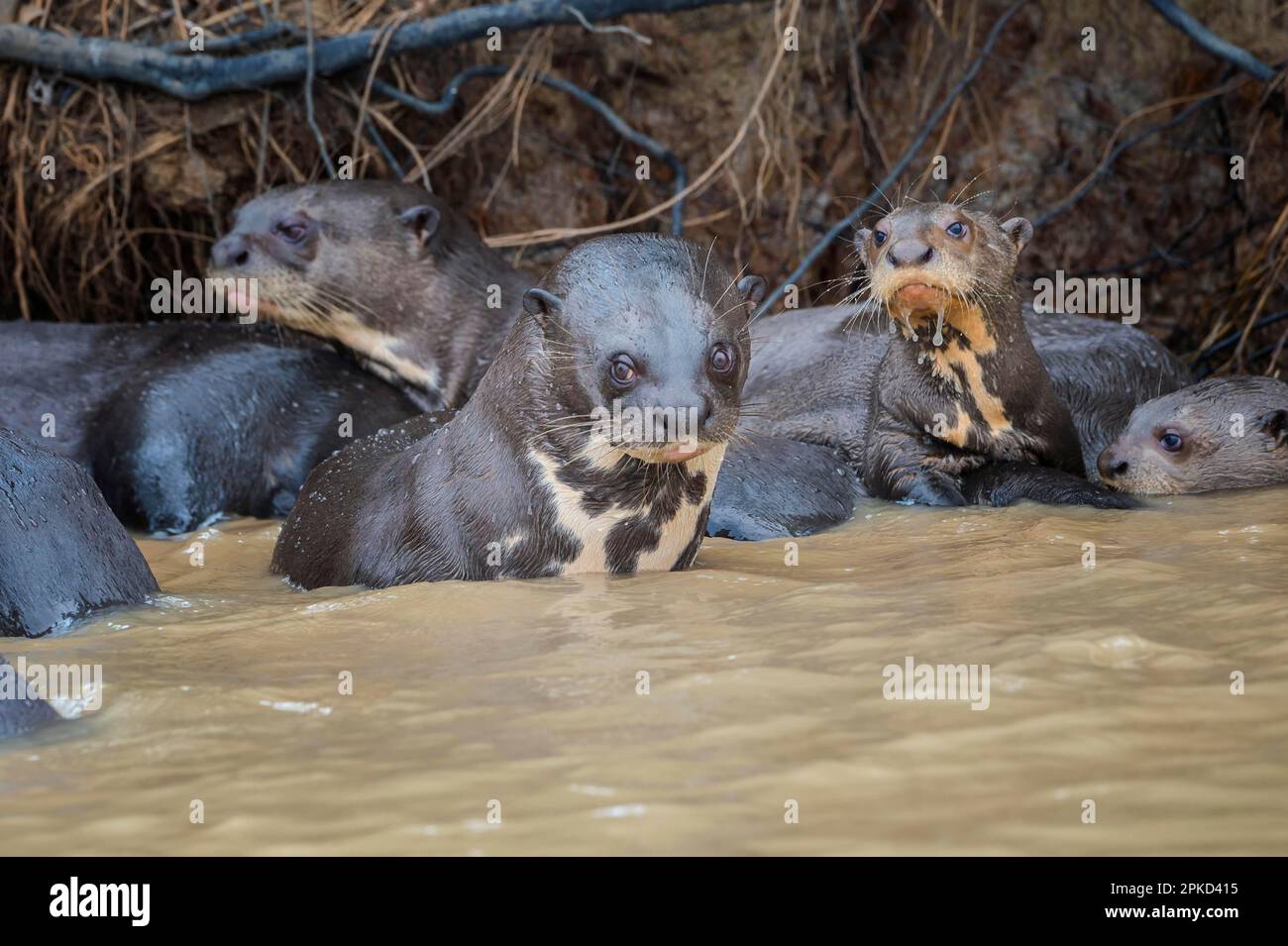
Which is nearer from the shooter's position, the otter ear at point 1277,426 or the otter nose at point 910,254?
the otter nose at point 910,254

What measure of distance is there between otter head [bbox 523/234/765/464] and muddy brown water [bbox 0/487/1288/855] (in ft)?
1.26

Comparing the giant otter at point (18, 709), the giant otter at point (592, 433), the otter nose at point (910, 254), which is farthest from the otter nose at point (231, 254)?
the giant otter at point (18, 709)

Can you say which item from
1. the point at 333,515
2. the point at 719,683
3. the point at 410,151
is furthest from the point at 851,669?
the point at 410,151

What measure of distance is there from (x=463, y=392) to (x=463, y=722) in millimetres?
3411

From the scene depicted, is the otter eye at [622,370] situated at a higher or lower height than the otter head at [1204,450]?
higher

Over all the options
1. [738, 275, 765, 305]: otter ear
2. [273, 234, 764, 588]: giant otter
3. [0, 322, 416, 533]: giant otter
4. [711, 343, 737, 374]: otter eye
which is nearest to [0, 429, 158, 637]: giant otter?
[273, 234, 764, 588]: giant otter

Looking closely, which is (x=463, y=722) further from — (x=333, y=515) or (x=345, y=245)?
(x=345, y=245)

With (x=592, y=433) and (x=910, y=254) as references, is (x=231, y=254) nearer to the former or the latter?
(x=910, y=254)

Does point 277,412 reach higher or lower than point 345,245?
lower

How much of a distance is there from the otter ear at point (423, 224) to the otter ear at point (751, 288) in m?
2.21

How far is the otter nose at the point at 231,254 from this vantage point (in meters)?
6.17

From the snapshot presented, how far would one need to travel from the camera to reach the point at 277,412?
6.13 m

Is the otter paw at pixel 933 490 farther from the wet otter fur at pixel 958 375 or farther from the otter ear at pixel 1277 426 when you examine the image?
the otter ear at pixel 1277 426

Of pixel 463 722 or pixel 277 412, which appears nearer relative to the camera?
pixel 463 722
